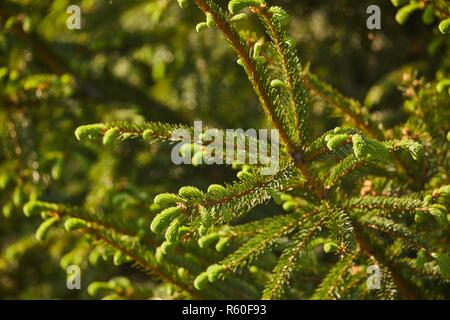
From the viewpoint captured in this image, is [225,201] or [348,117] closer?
[225,201]

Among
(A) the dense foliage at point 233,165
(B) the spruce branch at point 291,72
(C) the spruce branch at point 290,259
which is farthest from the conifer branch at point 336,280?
(B) the spruce branch at point 291,72

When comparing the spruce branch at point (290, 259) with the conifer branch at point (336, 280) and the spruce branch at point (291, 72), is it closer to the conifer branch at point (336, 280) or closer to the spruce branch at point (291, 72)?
the conifer branch at point (336, 280)

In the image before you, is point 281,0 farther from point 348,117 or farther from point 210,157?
point 210,157

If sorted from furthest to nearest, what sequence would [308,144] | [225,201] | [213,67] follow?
[213,67] → [308,144] → [225,201]

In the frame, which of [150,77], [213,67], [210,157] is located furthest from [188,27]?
[210,157]

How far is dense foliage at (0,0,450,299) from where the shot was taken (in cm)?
184

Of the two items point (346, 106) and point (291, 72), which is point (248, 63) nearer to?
point (291, 72)

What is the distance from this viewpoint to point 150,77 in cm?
509

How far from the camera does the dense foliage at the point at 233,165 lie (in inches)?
72.5

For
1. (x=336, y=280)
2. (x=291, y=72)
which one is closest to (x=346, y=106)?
(x=291, y=72)

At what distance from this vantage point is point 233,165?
2.00 m

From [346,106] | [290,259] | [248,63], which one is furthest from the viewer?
[346,106]

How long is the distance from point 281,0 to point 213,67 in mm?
1098

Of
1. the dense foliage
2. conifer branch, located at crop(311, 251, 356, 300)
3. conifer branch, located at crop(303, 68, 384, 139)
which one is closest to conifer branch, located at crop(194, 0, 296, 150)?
the dense foliage
